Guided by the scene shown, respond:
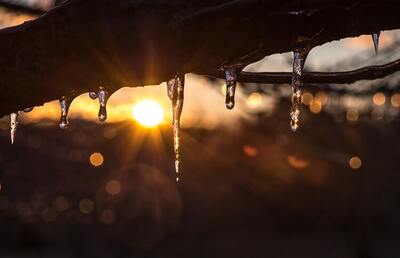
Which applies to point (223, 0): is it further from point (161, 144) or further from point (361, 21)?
point (161, 144)

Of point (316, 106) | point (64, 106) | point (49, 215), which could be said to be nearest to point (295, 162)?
point (49, 215)

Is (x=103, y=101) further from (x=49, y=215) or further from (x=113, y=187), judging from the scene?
(x=49, y=215)

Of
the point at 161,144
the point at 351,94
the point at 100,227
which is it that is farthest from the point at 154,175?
the point at 351,94

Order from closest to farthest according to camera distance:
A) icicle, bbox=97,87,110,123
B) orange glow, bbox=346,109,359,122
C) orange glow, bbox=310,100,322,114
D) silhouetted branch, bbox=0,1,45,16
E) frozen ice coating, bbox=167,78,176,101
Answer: icicle, bbox=97,87,110,123, frozen ice coating, bbox=167,78,176,101, silhouetted branch, bbox=0,1,45,16, orange glow, bbox=310,100,322,114, orange glow, bbox=346,109,359,122

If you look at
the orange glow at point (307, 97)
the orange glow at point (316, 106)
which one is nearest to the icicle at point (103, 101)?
the orange glow at point (307, 97)

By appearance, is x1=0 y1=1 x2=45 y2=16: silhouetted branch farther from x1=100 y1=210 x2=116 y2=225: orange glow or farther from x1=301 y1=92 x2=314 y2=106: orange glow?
x1=100 y1=210 x2=116 y2=225: orange glow

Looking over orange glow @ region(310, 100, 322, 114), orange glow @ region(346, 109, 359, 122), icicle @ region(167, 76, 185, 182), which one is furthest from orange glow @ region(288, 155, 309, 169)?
icicle @ region(167, 76, 185, 182)

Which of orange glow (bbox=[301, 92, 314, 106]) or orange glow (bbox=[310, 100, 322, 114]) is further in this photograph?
orange glow (bbox=[310, 100, 322, 114])

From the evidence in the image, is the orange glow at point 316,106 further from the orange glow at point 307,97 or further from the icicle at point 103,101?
the icicle at point 103,101
